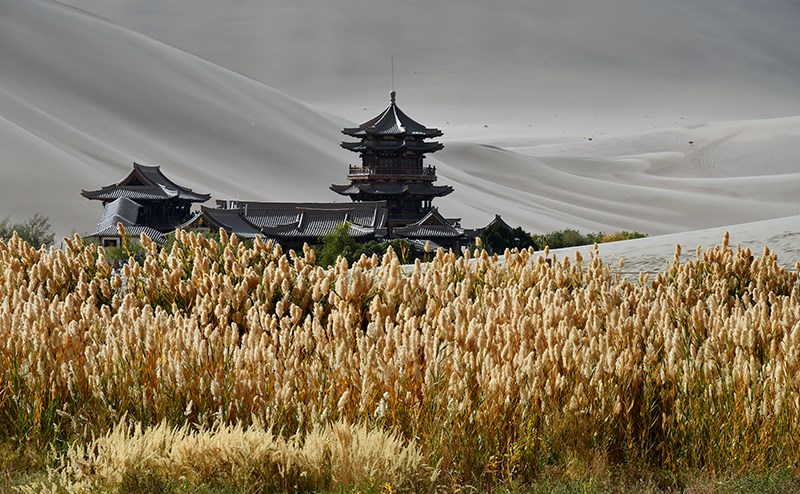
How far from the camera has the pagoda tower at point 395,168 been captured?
5406 cm

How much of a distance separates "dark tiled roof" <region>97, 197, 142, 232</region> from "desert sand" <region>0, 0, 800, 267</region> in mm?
26515

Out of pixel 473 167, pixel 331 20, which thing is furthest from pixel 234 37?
pixel 473 167

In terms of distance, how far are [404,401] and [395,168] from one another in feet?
166

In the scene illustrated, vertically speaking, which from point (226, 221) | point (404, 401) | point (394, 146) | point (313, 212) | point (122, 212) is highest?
point (394, 146)

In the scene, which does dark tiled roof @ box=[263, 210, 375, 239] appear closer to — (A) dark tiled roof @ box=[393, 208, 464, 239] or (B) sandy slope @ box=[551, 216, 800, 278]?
(A) dark tiled roof @ box=[393, 208, 464, 239]

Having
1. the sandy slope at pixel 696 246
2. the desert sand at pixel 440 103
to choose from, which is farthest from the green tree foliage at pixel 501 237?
the sandy slope at pixel 696 246

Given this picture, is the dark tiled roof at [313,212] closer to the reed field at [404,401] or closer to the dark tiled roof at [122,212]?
the dark tiled roof at [122,212]

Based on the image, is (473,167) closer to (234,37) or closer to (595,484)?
(234,37)

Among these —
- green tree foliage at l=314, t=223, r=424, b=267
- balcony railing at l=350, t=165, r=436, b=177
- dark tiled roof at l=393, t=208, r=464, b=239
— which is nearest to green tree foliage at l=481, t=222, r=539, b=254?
balcony railing at l=350, t=165, r=436, b=177

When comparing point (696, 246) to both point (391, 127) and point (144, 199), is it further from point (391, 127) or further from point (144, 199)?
point (144, 199)

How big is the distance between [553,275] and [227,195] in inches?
3586

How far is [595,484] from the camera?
13.9ft

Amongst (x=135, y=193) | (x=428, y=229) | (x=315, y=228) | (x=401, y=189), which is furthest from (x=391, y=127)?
(x=135, y=193)

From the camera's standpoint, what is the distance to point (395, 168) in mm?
55000
